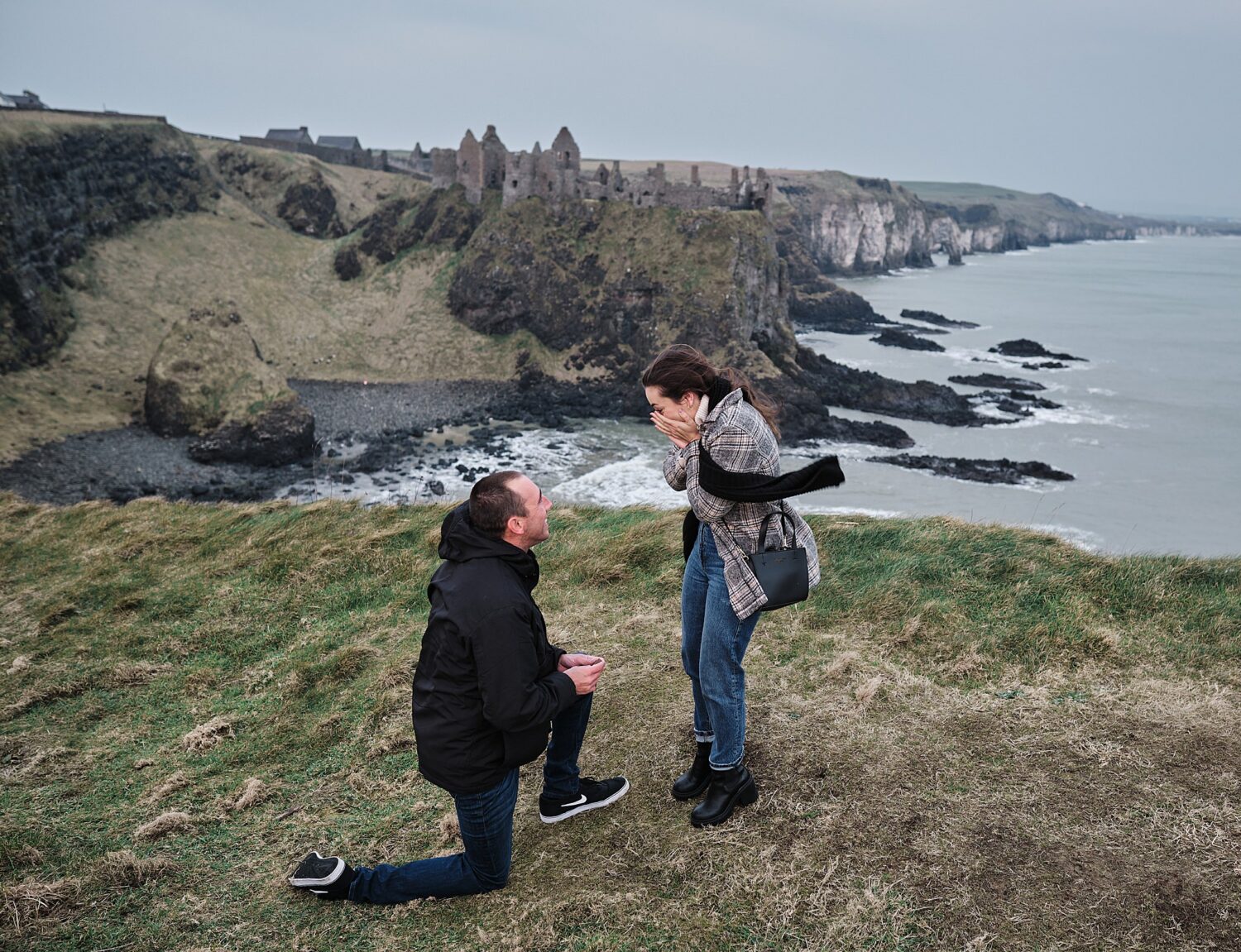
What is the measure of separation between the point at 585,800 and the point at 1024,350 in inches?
2921

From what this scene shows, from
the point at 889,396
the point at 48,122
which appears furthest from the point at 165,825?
the point at 48,122

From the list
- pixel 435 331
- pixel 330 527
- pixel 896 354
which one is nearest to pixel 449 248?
pixel 435 331

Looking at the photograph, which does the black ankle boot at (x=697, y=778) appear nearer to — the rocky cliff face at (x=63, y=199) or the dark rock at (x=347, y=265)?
the rocky cliff face at (x=63, y=199)

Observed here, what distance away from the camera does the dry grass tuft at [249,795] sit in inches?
221

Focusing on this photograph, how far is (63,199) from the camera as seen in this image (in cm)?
5041

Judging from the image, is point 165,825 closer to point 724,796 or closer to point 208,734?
point 208,734

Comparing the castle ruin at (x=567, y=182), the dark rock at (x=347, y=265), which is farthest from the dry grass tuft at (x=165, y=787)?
the dark rock at (x=347, y=265)

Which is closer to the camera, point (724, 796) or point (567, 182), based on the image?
point (724, 796)

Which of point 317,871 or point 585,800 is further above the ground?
point 585,800

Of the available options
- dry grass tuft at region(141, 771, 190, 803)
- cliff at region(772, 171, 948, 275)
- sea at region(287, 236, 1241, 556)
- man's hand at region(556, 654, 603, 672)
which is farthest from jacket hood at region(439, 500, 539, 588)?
cliff at region(772, 171, 948, 275)

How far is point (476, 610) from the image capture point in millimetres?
3795

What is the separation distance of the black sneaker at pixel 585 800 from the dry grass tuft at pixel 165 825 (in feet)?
8.62

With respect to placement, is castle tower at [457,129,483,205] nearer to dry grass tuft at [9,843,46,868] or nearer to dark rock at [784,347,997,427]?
dark rock at [784,347,997,427]

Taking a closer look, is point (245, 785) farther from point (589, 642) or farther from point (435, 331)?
point (435, 331)
